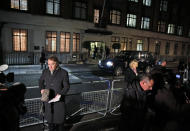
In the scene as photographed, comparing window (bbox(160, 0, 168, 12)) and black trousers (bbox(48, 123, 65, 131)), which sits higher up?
window (bbox(160, 0, 168, 12))

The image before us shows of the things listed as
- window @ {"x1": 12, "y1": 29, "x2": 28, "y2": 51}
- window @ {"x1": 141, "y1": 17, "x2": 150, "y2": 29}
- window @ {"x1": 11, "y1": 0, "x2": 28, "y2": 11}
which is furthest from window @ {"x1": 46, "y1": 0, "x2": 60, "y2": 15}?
window @ {"x1": 141, "y1": 17, "x2": 150, "y2": 29}

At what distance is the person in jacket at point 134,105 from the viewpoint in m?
2.95

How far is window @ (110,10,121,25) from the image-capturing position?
83.4 feet

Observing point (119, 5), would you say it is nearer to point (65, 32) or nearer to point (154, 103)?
point (65, 32)

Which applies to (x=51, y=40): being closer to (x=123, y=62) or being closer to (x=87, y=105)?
(x=123, y=62)

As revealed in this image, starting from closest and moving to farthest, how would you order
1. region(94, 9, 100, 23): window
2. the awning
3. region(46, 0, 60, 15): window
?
region(46, 0, 60, 15): window
the awning
region(94, 9, 100, 23): window

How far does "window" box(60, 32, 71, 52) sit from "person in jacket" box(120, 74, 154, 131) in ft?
60.3

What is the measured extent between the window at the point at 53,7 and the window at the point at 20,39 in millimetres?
4023

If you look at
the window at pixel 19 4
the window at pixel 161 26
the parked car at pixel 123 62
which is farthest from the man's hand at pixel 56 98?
the window at pixel 161 26

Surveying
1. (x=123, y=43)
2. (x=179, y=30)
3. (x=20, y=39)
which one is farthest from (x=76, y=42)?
(x=179, y=30)

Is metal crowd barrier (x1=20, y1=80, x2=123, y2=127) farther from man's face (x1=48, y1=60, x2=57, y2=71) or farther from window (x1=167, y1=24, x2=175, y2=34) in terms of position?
window (x1=167, y1=24, x2=175, y2=34)

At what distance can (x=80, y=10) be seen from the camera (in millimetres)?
21875

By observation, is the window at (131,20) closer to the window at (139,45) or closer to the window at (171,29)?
the window at (139,45)

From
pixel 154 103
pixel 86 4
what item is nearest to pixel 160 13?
pixel 86 4
